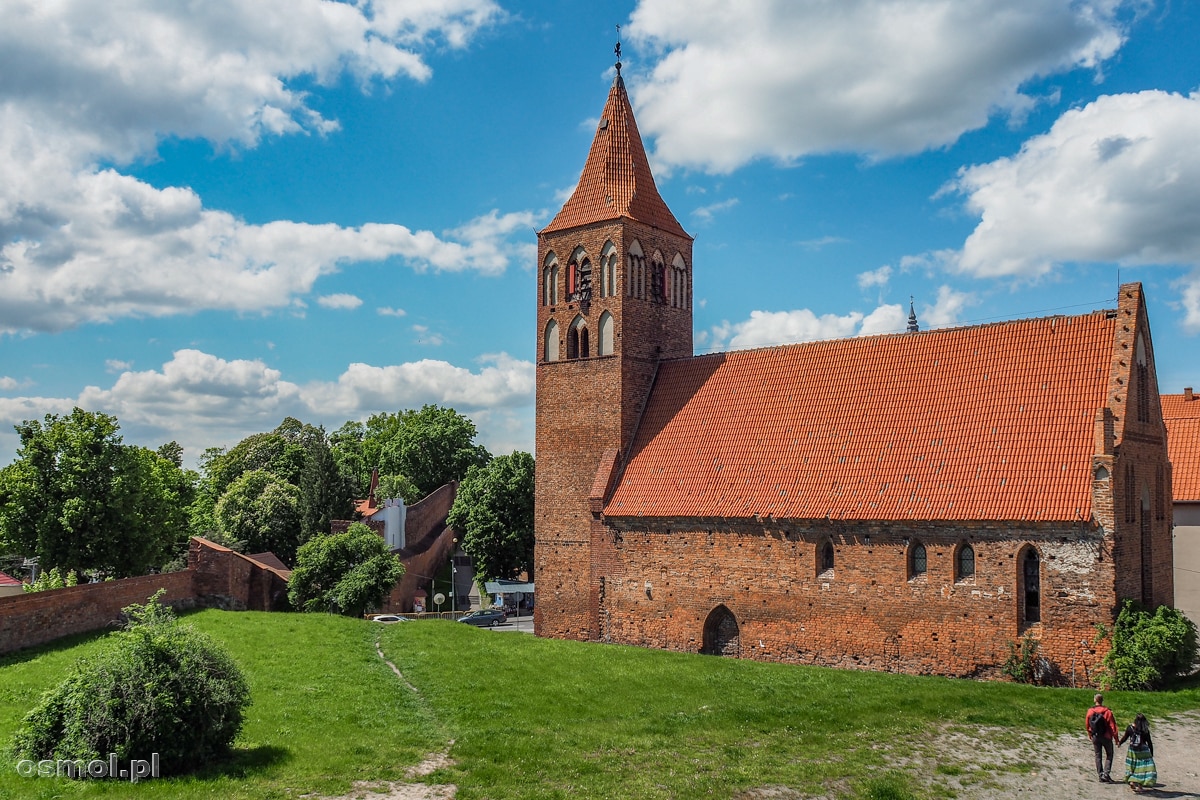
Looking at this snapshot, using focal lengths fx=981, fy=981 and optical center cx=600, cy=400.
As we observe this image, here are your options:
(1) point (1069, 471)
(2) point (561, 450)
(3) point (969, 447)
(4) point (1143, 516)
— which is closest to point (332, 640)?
(2) point (561, 450)

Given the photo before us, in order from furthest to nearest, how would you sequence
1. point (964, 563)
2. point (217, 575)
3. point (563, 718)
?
point (217, 575)
point (964, 563)
point (563, 718)

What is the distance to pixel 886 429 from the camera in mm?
27344

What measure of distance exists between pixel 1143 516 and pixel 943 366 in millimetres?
6353

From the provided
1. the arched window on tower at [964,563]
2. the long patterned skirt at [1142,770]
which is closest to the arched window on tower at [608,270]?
→ the arched window on tower at [964,563]

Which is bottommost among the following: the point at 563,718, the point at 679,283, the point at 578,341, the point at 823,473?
the point at 563,718

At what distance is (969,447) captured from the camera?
25.5 meters

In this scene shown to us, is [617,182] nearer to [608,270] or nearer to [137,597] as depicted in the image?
[608,270]

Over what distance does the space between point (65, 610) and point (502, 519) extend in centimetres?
3264

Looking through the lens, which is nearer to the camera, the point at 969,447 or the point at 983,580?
the point at 983,580

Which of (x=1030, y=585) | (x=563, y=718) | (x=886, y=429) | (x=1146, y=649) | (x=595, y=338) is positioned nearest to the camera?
(x=563, y=718)

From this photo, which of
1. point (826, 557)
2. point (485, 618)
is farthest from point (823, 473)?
point (485, 618)

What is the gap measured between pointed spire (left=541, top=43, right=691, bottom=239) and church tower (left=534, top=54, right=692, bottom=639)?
2.0 inches

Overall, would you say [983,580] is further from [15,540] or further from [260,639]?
[15,540]

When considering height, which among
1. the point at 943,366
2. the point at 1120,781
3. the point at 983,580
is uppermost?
the point at 943,366
